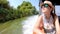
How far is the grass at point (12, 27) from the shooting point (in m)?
1.76

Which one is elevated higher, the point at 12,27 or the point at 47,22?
the point at 47,22

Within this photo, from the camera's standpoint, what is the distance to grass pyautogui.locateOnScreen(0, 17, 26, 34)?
1.76 metres

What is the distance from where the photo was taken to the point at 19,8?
181 centimetres

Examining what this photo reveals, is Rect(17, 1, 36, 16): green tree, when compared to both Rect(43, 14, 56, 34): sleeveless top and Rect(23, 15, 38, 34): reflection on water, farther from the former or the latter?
Rect(43, 14, 56, 34): sleeveless top

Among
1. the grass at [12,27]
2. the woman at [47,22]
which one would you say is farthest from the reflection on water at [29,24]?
the woman at [47,22]

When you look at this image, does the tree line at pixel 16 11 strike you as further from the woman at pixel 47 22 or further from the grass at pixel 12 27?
the woman at pixel 47 22

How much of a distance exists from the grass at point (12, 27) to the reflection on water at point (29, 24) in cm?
4

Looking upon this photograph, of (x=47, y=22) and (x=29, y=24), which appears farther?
(x=29, y=24)

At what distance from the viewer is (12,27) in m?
1.79

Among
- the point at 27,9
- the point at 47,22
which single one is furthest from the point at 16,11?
the point at 47,22

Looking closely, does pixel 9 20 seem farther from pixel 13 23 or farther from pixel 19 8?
pixel 19 8

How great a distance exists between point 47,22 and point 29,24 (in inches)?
24.7

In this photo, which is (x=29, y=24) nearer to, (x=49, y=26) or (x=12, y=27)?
(x=12, y=27)

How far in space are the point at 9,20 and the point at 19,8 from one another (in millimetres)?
162
